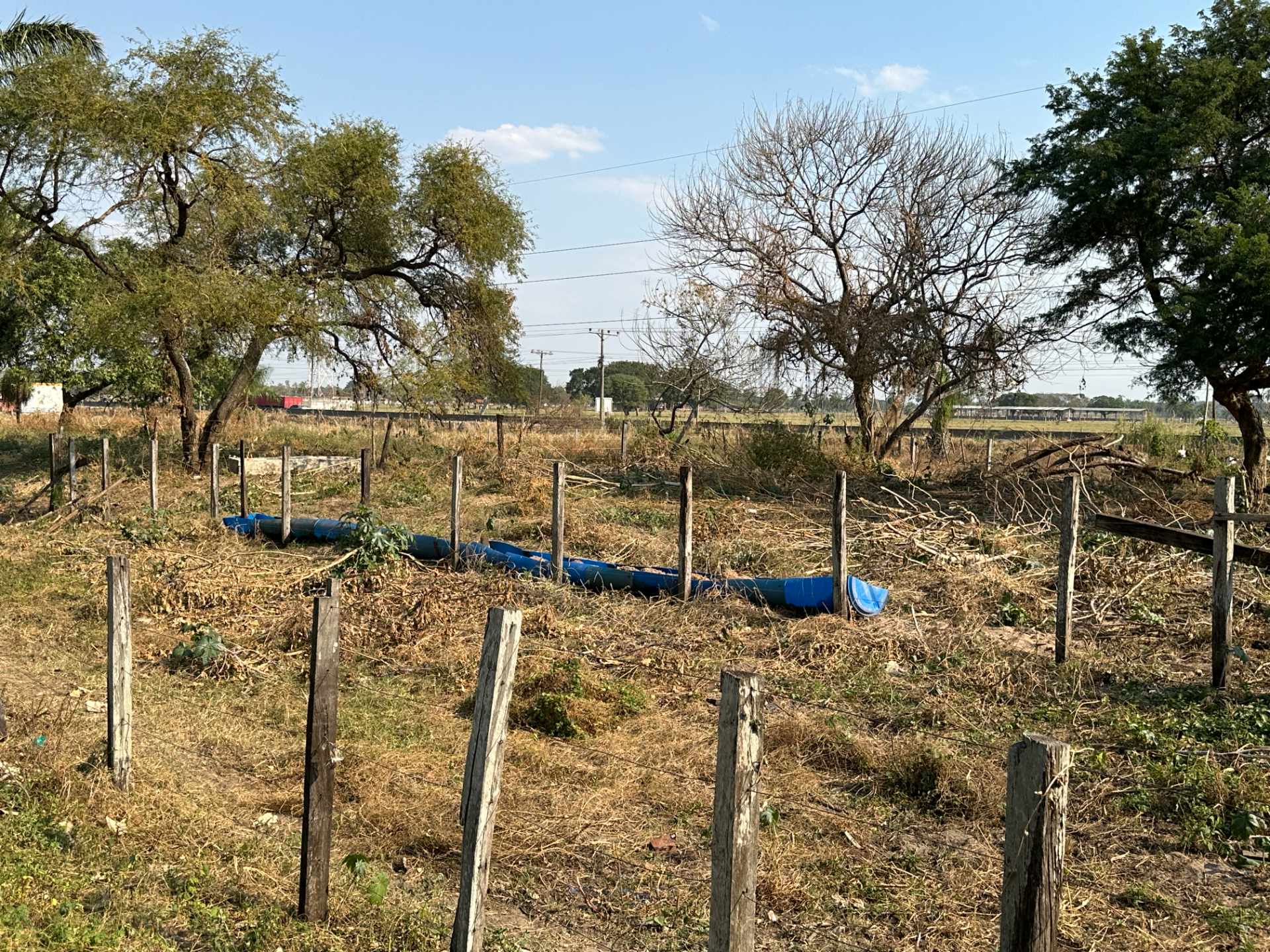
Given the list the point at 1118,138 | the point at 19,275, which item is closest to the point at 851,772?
the point at 1118,138

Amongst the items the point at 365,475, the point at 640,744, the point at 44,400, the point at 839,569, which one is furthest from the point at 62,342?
the point at 640,744

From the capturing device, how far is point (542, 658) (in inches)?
340

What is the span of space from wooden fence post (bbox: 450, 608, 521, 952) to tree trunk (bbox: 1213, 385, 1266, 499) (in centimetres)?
1693

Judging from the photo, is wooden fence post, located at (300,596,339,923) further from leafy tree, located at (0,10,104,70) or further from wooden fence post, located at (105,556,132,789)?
leafy tree, located at (0,10,104,70)

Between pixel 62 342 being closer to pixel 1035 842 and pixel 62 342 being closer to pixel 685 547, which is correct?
pixel 685 547

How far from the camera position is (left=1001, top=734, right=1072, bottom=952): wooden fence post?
8.28 feet

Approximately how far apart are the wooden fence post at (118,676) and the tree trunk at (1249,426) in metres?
17.0

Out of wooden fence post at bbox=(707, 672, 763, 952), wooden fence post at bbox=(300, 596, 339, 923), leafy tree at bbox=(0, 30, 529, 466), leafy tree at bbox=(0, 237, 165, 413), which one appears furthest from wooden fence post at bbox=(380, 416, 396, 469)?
wooden fence post at bbox=(707, 672, 763, 952)

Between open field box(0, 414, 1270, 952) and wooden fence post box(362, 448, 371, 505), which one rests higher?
wooden fence post box(362, 448, 371, 505)

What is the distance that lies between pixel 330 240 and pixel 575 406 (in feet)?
36.8

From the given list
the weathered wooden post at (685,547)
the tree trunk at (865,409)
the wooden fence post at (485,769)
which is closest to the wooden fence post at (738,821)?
the wooden fence post at (485,769)

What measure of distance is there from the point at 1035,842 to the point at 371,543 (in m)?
9.59

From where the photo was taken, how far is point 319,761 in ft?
14.3

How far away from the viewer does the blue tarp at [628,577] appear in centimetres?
992
